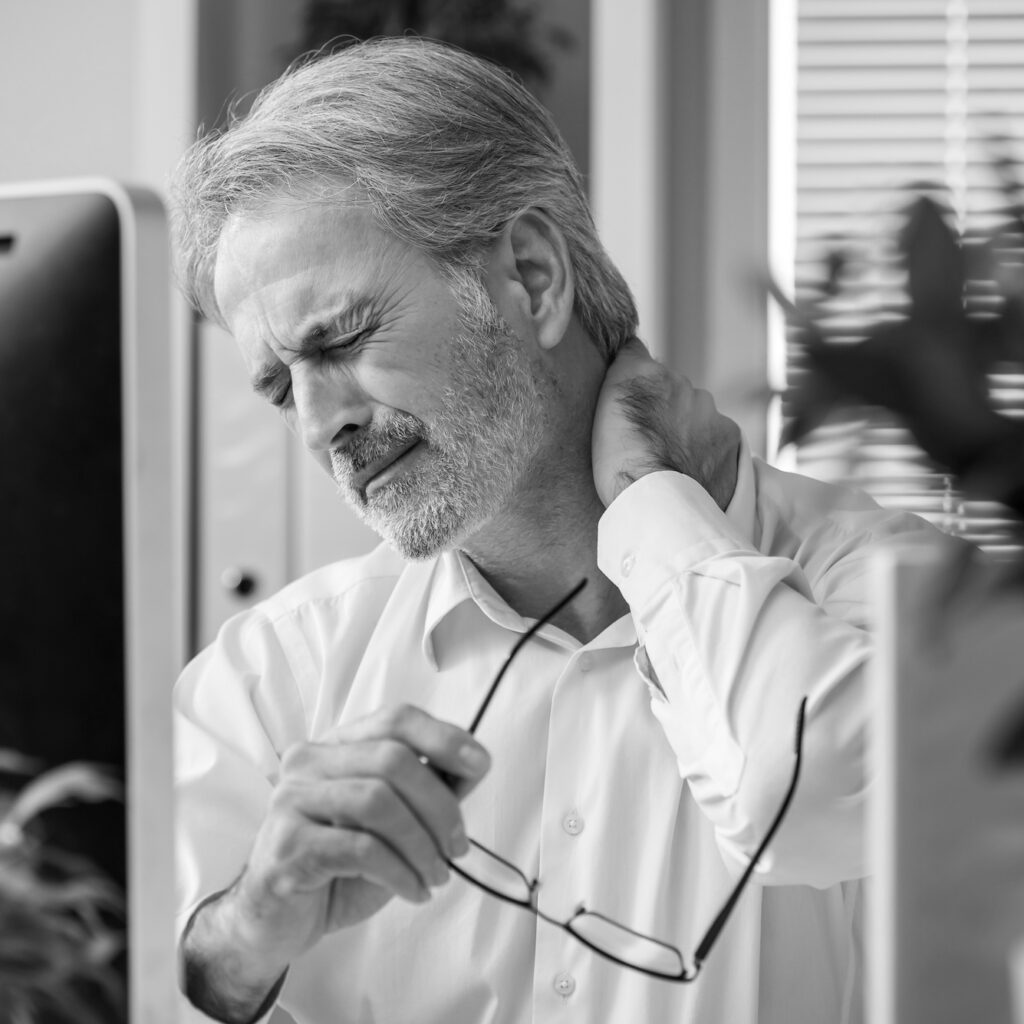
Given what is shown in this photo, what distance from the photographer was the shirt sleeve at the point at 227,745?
3.98ft

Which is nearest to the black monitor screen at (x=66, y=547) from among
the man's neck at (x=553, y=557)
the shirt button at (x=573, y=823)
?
the shirt button at (x=573, y=823)

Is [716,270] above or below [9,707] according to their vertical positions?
above

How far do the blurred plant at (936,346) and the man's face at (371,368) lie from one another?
0.94 metres

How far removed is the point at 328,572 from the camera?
1479 mm

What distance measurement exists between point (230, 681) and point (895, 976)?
3.08 feet

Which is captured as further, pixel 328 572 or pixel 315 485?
pixel 315 485

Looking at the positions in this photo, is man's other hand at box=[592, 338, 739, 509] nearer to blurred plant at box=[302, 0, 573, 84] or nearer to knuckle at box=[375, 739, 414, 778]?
knuckle at box=[375, 739, 414, 778]

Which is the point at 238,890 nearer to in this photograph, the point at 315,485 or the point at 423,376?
the point at 423,376

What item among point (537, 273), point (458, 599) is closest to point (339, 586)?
point (458, 599)

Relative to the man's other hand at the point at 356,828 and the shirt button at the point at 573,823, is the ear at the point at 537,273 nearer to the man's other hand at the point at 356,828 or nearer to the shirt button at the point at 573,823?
the shirt button at the point at 573,823

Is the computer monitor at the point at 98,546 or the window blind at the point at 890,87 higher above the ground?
the window blind at the point at 890,87

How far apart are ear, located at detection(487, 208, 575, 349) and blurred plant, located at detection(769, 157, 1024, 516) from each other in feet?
3.44

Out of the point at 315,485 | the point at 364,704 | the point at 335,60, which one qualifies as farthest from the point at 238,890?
the point at 315,485

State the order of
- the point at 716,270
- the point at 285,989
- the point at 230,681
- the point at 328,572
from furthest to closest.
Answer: the point at 716,270, the point at 328,572, the point at 230,681, the point at 285,989
